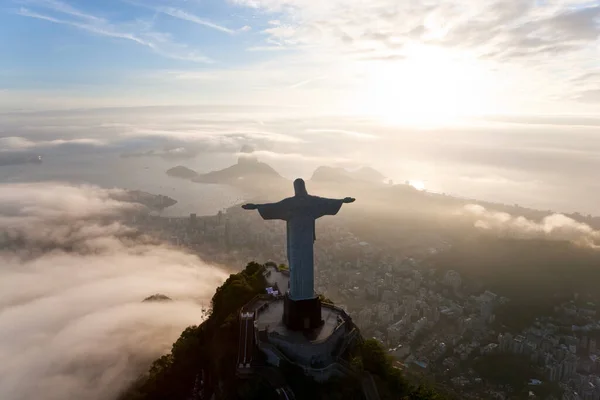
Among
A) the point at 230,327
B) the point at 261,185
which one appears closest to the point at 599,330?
the point at 230,327

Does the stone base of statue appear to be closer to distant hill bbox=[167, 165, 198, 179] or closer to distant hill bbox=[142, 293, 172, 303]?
distant hill bbox=[142, 293, 172, 303]

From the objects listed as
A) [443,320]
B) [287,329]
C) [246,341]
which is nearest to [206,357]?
[246,341]

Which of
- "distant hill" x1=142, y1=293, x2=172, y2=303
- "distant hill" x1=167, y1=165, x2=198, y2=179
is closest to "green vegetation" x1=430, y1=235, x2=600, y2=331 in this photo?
"distant hill" x1=142, y1=293, x2=172, y2=303

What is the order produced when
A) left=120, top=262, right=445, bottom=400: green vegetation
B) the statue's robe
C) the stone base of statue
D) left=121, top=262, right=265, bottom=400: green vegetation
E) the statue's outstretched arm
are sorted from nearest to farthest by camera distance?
left=120, top=262, right=445, bottom=400: green vegetation, the statue's outstretched arm, the statue's robe, the stone base of statue, left=121, top=262, right=265, bottom=400: green vegetation

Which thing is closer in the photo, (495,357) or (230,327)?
(230,327)

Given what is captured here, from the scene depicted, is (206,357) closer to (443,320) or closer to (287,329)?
(287,329)

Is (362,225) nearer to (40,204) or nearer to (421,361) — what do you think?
(421,361)

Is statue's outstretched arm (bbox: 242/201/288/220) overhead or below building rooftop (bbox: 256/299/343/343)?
overhead
